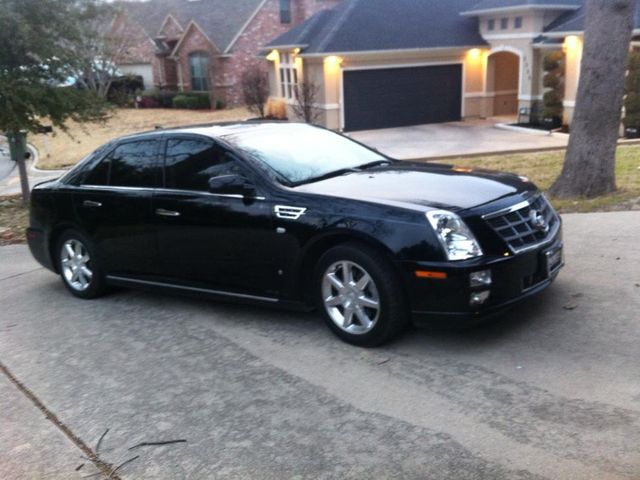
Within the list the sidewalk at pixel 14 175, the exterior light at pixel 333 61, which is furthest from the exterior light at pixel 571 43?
the sidewalk at pixel 14 175

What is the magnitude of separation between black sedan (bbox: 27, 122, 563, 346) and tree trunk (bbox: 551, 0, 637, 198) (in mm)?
3894

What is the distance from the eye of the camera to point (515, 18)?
2527 centimetres

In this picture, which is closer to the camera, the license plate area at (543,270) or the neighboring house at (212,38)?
the license plate area at (543,270)

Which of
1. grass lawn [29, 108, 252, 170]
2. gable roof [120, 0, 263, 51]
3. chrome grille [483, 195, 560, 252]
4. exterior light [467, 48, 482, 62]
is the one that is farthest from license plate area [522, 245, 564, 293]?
gable roof [120, 0, 263, 51]

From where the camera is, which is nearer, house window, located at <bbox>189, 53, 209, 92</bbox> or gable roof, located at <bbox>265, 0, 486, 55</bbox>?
gable roof, located at <bbox>265, 0, 486, 55</bbox>

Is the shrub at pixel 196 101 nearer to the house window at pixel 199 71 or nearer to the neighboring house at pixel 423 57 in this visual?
the house window at pixel 199 71

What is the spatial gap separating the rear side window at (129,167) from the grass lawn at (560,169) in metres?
4.99

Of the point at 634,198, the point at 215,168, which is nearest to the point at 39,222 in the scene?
the point at 215,168

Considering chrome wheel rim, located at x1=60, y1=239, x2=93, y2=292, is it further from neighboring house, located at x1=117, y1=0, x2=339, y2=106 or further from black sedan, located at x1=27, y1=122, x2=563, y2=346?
neighboring house, located at x1=117, y1=0, x2=339, y2=106

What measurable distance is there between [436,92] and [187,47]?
65.6 feet

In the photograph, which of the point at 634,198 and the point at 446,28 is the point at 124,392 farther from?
the point at 446,28

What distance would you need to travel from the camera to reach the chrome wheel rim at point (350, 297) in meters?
4.64

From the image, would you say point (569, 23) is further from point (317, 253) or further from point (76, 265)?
point (317, 253)

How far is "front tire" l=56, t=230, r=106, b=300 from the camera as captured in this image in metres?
6.42
